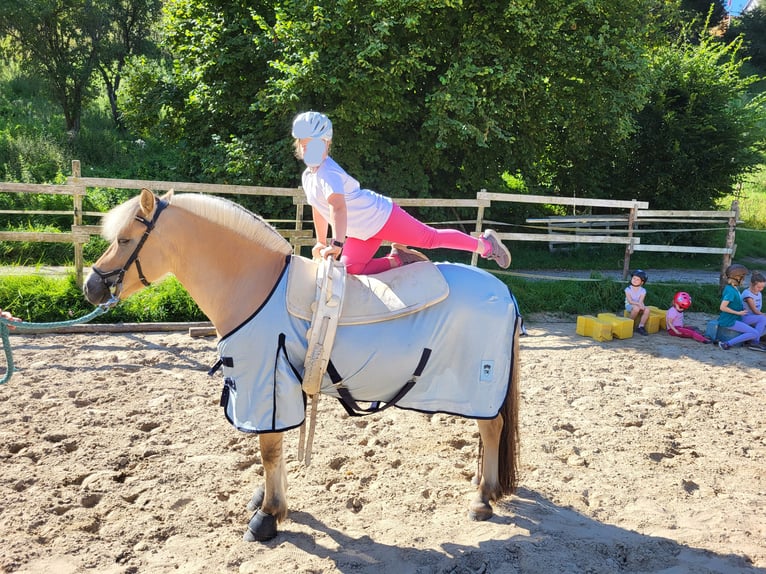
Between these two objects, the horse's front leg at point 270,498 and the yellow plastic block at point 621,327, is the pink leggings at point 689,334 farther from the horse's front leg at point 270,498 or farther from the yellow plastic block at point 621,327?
the horse's front leg at point 270,498

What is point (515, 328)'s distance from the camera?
3.44 metres

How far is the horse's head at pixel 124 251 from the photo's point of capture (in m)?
2.98

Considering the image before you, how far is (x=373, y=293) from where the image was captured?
326cm

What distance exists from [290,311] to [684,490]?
106 inches

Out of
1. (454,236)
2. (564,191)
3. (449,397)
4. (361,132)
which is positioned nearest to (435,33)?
(361,132)

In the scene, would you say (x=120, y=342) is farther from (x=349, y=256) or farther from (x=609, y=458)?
(x=609, y=458)

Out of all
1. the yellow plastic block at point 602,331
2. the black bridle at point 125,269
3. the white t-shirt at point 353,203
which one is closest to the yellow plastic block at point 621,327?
the yellow plastic block at point 602,331

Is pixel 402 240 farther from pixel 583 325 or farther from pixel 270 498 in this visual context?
pixel 583 325

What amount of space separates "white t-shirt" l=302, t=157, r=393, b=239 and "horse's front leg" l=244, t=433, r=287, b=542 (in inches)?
47.2

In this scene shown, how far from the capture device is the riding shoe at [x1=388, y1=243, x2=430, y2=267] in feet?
11.9

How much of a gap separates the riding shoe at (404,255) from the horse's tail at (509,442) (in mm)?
719

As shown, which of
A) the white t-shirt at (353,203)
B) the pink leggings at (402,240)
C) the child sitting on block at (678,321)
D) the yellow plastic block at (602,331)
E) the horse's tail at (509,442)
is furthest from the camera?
the child sitting on block at (678,321)

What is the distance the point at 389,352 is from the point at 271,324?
2.03 ft

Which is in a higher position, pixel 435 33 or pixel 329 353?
pixel 435 33
